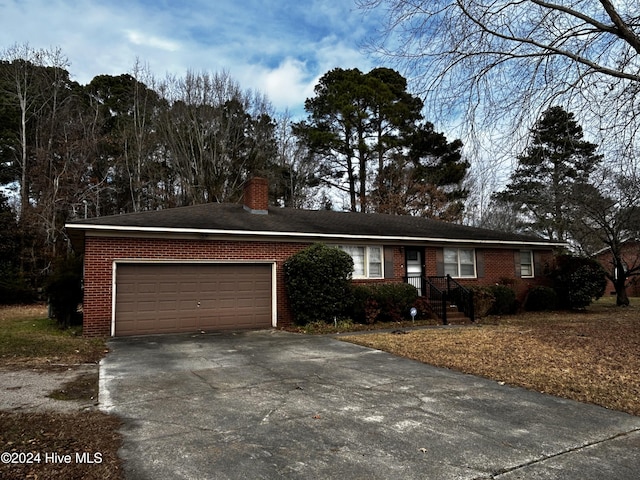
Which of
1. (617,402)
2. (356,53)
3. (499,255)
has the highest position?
(356,53)

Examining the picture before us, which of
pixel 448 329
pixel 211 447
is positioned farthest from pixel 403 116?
pixel 211 447

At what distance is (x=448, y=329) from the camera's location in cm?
1220

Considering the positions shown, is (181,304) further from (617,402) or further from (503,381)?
(617,402)

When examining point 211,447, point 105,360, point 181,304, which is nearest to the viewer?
point 211,447

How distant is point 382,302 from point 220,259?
5.11m

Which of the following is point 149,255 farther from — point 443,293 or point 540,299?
point 540,299

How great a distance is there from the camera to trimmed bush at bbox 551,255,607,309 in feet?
55.8

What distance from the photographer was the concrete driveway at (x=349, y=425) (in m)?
3.52

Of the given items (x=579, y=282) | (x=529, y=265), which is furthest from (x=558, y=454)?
(x=529, y=265)

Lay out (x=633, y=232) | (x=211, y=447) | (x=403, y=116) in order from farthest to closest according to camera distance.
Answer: (x=403, y=116) → (x=633, y=232) → (x=211, y=447)

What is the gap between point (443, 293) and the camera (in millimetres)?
14000

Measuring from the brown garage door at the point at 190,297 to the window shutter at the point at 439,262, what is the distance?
665cm

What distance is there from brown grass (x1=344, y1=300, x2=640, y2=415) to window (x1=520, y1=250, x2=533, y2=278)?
170 inches

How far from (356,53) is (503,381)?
676cm
